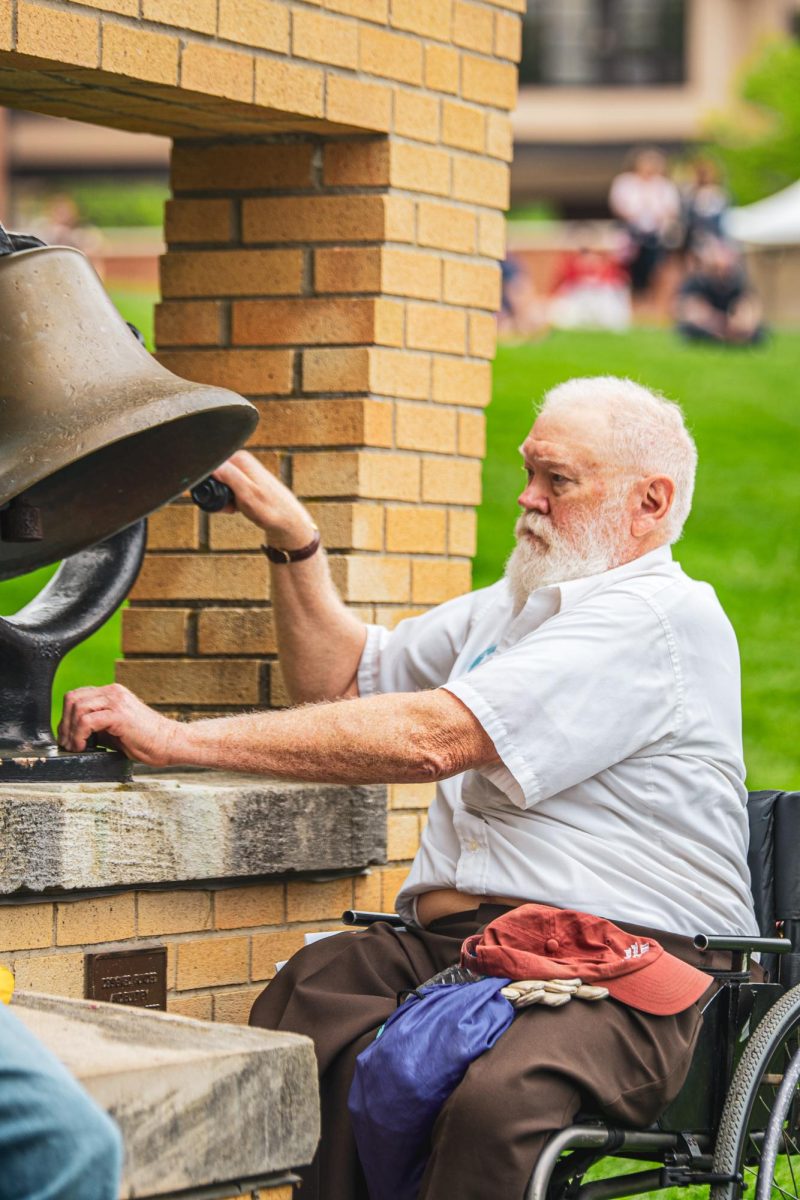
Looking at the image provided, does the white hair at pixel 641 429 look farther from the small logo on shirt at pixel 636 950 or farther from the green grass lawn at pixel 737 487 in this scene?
the green grass lawn at pixel 737 487

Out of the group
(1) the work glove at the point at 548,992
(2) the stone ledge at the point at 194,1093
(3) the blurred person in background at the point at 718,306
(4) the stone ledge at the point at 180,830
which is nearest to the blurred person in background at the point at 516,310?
(3) the blurred person in background at the point at 718,306

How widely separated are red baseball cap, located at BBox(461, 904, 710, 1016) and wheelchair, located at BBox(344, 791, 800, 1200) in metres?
0.09

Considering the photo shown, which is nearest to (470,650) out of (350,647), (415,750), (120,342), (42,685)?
(350,647)

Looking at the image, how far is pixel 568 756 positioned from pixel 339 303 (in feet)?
4.26

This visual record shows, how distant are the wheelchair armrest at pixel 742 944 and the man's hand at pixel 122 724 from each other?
3.09 feet

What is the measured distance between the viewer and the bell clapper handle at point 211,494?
4.05 meters

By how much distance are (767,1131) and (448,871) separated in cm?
75

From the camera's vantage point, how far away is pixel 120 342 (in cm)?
331

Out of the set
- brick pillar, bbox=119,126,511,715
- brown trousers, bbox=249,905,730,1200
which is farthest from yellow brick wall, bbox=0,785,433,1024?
brick pillar, bbox=119,126,511,715

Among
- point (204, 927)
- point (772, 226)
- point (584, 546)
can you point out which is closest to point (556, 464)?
point (584, 546)

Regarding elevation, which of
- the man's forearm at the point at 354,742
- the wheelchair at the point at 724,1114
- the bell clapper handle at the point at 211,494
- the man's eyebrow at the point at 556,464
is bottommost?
the wheelchair at the point at 724,1114

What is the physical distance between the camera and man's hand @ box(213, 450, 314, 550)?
13.5 ft

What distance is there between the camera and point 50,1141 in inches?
94.3

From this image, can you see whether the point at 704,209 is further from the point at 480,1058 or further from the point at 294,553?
the point at 480,1058
